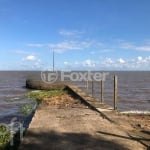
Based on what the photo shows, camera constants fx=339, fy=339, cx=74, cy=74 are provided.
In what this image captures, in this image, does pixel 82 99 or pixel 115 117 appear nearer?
pixel 115 117

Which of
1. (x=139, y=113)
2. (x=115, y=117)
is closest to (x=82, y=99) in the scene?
(x=139, y=113)

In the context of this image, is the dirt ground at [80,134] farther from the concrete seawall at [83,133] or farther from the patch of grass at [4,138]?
the patch of grass at [4,138]

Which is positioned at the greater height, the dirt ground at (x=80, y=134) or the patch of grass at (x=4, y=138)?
the dirt ground at (x=80, y=134)

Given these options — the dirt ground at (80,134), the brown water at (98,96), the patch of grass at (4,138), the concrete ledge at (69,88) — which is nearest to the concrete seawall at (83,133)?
the dirt ground at (80,134)

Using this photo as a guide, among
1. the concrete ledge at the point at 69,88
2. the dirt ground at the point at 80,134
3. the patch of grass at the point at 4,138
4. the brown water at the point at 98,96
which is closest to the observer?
the dirt ground at the point at 80,134

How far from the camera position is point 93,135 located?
32.1 feet

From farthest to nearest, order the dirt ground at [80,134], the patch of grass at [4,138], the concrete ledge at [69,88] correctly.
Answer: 1. the concrete ledge at [69,88]
2. the patch of grass at [4,138]
3. the dirt ground at [80,134]

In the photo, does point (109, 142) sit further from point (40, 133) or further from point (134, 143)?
point (40, 133)

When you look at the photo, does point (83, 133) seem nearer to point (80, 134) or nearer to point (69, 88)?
point (80, 134)

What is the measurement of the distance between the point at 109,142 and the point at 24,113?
40.4 feet

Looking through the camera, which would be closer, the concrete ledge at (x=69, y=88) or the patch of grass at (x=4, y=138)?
the patch of grass at (x=4, y=138)

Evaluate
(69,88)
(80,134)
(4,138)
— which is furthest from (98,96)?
(80,134)

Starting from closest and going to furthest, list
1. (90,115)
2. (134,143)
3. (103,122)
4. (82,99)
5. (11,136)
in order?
(134,143) → (11,136) → (103,122) → (90,115) → (82,99)

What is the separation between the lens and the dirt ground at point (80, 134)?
339 inches
